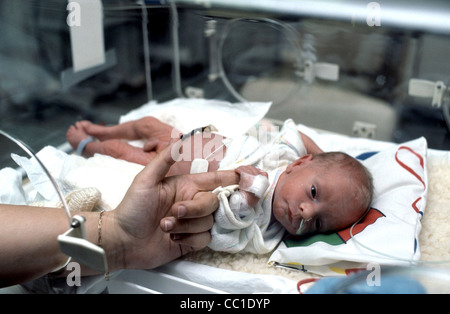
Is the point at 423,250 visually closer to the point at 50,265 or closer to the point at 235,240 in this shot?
the point at 235,240

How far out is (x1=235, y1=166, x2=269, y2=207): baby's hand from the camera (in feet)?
3.14

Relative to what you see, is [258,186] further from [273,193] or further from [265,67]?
[265,67]

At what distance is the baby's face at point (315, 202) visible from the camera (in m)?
1.01

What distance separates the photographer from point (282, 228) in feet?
3.65

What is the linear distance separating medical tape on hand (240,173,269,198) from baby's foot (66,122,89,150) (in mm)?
656

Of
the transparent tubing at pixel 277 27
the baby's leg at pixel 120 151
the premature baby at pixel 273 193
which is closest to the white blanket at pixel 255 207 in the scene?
the premature baby at pixel 273 193

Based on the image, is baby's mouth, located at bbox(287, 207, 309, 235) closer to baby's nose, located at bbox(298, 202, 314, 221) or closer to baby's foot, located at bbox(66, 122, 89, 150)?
baby's nose, located at bbox(298, 202, 314, 221)

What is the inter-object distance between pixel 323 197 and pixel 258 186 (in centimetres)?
16

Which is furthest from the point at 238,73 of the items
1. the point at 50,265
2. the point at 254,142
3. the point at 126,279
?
the point at 50,265

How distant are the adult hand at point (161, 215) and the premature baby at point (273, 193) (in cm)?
4

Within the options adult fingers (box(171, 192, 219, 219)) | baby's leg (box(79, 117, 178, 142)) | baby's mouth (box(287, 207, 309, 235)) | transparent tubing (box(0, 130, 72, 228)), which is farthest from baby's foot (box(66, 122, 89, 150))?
baby's mouth (box(287, 207, 309, 235))

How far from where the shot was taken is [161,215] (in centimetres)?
94

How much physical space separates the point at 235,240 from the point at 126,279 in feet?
0.84
